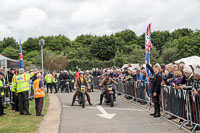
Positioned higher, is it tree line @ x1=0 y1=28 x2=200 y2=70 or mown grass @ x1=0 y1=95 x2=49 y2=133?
tree line @ x1=0 y1=28 x2=200 y2=70

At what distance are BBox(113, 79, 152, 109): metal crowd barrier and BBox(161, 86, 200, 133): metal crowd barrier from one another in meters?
2.50

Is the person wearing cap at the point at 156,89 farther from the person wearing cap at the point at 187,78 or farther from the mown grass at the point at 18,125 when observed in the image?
the mown grass at the point at 18,125

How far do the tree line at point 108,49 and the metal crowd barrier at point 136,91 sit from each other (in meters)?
31.1

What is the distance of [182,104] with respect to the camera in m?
8.58

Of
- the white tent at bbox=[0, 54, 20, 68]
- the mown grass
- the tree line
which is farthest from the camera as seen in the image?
the tree line

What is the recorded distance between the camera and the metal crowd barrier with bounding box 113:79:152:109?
13.5 meters

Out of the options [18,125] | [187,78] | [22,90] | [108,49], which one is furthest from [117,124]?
[108,49]

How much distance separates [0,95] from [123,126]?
590cm

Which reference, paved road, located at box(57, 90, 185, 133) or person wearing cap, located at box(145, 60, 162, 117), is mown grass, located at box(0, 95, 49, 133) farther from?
person wearing cap, located at box(145, 60, 162, 117)

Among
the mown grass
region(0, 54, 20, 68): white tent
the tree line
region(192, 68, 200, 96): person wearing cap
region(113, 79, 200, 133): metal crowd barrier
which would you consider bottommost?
the mown grass

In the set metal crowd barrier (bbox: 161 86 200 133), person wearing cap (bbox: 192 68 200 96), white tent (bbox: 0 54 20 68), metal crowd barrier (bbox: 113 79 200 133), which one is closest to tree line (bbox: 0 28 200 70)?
white tent (bbox: 0 54 20 68)

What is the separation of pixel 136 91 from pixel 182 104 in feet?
21.1

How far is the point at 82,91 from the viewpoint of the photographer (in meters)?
14.2

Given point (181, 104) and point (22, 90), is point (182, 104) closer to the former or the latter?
point (181, 104)
